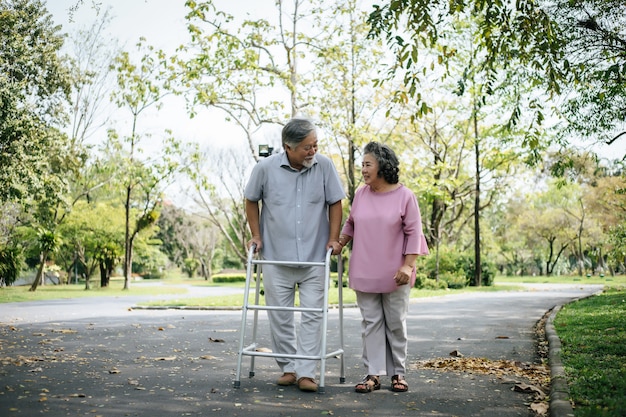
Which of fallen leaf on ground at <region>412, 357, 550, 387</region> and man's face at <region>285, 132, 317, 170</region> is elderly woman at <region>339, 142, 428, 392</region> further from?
fallen leaf on ground at <region>412, 357, 550, 387</region>

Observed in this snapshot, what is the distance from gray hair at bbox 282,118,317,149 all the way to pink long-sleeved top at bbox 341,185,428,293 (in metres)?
0.76

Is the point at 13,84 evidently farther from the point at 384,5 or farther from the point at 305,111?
the point at 384,5

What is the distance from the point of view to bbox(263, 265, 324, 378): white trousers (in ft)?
16.7

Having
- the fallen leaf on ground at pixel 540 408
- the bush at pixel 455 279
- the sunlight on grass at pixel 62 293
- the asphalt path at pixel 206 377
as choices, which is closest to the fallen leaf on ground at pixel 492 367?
the asphalt path at pixel 206 377

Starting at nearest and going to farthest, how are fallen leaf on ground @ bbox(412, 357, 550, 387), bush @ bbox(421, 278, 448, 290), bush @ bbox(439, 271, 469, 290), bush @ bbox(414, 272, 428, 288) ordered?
fallen leaf on ground @ bbox(412, 357, 550, 387), bush @ bbox(421, 278, 448, 290), bush @ bbox(414, 272, 428, 288), bush @ bbox(439, 271, 469, 290)

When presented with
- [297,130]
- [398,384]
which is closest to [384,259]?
[398,384]

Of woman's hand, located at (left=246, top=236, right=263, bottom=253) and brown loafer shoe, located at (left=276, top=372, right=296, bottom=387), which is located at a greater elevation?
woman's hand, located at (left=246, top=236, right=263, bottom=253)

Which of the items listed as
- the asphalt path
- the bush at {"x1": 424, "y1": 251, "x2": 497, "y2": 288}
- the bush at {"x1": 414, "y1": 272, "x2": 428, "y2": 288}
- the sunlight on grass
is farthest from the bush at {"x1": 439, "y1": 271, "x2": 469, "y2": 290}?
the asphalt path

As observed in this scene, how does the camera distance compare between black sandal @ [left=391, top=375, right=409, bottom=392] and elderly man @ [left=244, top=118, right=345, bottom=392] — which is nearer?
black sandal @ [left=391, top=375, right=409, bottom=392]

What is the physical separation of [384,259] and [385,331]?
2.03ft

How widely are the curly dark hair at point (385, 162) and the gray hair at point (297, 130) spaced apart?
507 mm

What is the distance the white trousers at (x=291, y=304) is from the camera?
5094 millimetres

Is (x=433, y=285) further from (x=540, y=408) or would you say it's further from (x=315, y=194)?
(x=540, y=408)

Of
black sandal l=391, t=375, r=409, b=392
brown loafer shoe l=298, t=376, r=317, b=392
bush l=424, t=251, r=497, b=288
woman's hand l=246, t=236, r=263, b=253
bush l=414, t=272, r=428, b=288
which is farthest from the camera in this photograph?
bush l=424, t=251, r=497, b=288
